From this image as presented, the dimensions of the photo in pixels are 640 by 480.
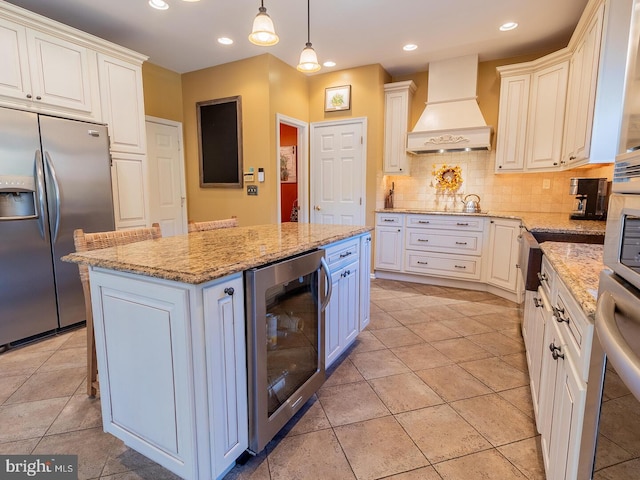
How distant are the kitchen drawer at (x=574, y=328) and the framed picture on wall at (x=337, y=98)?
12.1ft

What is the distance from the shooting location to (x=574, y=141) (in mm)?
2885

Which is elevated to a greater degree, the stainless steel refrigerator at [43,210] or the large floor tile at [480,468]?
the stainless steel refrigerator at [43,210]

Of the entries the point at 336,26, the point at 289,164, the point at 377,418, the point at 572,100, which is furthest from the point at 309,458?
the point at 289,164

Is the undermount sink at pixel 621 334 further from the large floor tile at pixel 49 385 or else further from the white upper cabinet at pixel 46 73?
the white upper cabinet at pixel 46 73

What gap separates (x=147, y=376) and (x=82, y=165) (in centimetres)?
228

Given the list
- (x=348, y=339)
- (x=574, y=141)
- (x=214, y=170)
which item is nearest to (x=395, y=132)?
(x=574, y=141)

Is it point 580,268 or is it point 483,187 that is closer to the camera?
point 580,268

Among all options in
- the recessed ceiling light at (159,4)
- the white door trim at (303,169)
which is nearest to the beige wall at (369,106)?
the white door trim at (303,169)

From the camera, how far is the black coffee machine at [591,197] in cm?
280

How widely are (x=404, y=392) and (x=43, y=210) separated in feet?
9.59

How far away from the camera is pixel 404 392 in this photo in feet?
6.51

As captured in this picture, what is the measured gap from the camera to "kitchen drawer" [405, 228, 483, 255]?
3.85 meters

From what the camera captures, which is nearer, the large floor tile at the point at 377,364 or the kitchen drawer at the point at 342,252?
the kitchen drawer at the point at 342,252

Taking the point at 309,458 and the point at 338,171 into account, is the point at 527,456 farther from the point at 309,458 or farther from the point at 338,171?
the point at 338,171
